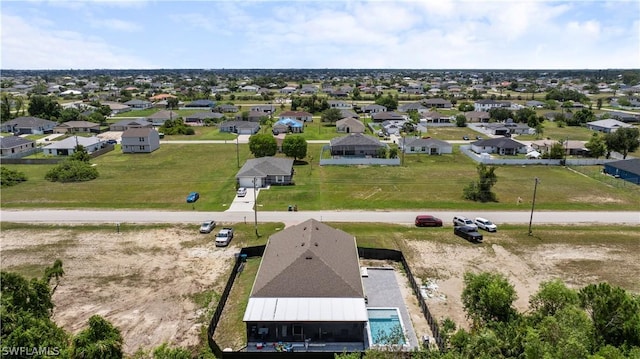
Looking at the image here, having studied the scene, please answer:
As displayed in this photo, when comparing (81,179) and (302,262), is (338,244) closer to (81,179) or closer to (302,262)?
(302,262)

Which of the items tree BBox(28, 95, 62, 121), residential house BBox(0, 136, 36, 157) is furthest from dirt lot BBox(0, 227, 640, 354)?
tree BBox(28, 95, 62, 121)

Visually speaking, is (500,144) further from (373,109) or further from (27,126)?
(27,126)

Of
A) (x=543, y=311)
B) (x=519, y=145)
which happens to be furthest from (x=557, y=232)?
(x=519, y=145)

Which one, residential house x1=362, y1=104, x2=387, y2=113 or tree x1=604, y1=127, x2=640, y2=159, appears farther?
residential house x1=362, y1=104, x2=387, y2=113

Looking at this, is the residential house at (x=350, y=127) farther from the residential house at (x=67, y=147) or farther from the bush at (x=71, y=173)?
the bush at (x=71, y=173)

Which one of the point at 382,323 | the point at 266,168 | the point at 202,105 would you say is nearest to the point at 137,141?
the point at 266,168

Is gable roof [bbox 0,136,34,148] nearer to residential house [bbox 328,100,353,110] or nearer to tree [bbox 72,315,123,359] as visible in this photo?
tree [bbox 72,315,123,359]
